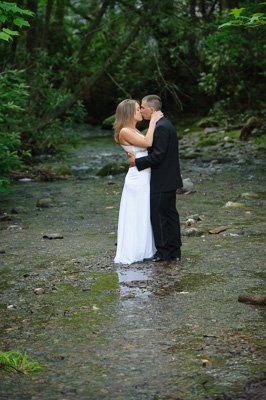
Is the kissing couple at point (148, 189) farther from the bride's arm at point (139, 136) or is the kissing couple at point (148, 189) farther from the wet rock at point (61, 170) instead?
the wet rock at point (61, 170)

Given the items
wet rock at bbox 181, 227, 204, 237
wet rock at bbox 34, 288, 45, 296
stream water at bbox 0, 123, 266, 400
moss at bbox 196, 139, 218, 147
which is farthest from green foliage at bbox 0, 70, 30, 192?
moss at bbox 196, 139, 218, 147

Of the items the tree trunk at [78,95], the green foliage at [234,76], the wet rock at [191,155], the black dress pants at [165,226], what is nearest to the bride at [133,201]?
the black dress pants at [165,226]

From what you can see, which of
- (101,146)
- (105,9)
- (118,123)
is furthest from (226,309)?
(101,146)

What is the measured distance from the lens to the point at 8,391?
13.6 ft

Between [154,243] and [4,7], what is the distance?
377 centimetres

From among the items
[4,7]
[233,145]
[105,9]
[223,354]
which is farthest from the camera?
[233,145]

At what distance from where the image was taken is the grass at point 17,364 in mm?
4465

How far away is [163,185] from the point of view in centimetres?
771

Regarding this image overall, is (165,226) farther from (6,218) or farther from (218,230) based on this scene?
(6,218)

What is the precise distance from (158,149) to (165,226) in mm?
1001

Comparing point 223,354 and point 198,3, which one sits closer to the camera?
point 223,354

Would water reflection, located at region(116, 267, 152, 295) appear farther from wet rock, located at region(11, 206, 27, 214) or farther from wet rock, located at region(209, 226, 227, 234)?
wet rock, located at region(11, 206, 27, 214)

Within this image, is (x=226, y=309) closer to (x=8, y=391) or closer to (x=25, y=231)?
(x=8, y=391)

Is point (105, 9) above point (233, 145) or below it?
above
